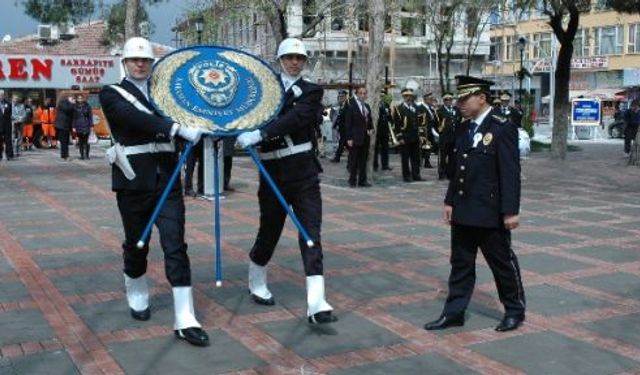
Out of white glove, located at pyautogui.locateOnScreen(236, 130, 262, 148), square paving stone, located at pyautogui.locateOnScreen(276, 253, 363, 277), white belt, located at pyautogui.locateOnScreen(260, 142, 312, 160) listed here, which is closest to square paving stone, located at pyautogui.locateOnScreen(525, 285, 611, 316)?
square paving stone, located at pyautogui.locateOnScreen(276, 253, 363, 277)

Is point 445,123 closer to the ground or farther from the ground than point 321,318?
farther from the ground

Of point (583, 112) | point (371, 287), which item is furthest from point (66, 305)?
point (583, 112)

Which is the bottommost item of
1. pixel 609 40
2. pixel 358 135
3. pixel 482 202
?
pixel 482 202

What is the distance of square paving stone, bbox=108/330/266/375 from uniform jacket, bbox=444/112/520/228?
A: 1686mm

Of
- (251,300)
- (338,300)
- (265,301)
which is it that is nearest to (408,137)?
(338,300)

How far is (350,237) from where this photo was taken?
9359 millimetres

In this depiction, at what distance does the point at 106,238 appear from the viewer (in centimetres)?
912

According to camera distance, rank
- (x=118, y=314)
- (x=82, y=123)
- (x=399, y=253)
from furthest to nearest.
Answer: (x=82, y=123) < (x=399, y=253) < (x=118, y=314)

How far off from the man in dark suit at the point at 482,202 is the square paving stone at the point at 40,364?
2.35m

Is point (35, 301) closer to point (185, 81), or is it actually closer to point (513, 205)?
point (185, 81)

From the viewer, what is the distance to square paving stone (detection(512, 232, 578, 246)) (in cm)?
903

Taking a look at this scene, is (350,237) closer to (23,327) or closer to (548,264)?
(548,264)

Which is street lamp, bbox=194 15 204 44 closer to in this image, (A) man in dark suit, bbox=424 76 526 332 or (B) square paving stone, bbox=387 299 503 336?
(B) square paving stone, bbox=387 299 503 336

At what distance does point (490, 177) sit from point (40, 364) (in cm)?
301
